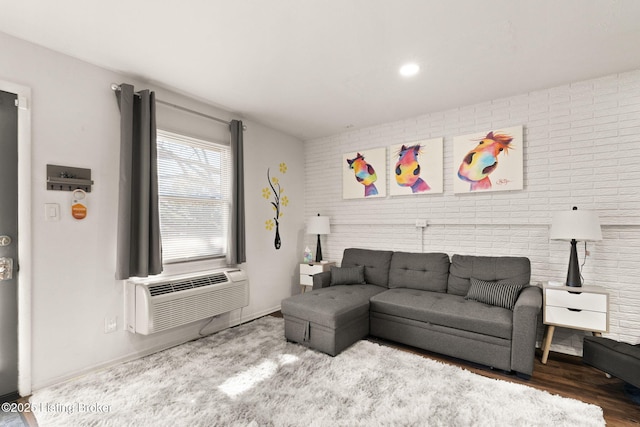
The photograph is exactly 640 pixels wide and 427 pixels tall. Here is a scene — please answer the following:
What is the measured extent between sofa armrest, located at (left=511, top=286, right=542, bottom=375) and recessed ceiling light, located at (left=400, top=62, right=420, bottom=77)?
2163 mm

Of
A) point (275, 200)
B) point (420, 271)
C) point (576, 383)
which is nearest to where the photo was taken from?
point (576, 383)

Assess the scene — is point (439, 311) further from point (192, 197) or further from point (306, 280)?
point (192, 197)

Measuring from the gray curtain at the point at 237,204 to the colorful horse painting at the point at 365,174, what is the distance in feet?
5.33

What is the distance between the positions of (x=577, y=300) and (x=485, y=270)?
2.49 feet

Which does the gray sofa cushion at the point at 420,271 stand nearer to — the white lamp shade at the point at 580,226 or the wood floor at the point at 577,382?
→ the wood floor at the point at 577,382

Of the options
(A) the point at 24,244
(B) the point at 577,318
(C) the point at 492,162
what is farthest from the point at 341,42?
(B) the point at 577,318

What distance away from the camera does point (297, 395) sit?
2191 mm

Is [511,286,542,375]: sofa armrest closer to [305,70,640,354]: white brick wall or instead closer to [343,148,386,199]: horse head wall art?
[305,70,640,354]: white brick wall

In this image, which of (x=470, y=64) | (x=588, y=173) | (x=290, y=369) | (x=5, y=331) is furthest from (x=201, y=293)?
(x=588, y=173)

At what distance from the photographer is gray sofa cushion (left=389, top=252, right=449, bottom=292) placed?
3.46 m

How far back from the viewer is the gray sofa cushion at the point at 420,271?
11.4 ft

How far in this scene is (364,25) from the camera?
210 centimetres

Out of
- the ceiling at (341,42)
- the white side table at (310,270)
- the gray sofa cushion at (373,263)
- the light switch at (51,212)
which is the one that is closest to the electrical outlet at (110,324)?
the light switch at (51,212)

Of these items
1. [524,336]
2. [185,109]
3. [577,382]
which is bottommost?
[577,382]
